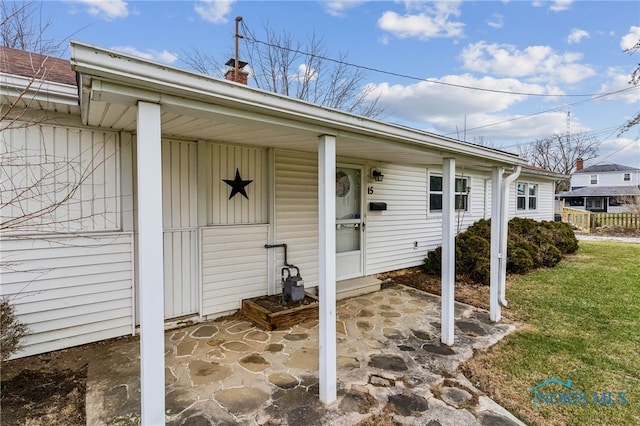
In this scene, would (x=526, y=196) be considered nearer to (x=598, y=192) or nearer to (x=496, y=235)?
(x=496, y=235)

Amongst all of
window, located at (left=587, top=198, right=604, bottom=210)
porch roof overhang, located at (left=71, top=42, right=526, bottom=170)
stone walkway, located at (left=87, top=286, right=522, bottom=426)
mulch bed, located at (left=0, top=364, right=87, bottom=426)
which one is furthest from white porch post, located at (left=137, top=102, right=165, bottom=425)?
window, located at (left=587, top=198, right=604, bottom=210)

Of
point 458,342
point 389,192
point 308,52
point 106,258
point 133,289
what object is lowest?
point 458,342

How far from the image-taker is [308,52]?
12047mm

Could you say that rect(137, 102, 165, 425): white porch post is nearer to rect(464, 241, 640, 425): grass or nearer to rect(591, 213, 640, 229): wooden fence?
rect(464, 241, 640, 425): grass

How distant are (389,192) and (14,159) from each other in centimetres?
557

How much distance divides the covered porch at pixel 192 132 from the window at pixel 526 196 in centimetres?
826

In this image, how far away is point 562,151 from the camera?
96.5ft

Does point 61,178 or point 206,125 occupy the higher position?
point 206,125

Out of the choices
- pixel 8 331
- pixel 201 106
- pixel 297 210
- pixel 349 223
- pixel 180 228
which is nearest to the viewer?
pixel 201 106

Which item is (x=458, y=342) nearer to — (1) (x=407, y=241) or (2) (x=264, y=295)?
(2) (x=264, y=295)

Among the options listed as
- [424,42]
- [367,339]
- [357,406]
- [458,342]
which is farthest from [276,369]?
[424,42]

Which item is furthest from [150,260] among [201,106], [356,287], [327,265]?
[356,287]

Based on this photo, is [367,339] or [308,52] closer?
[367,339]

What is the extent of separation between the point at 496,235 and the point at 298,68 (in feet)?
34.3
